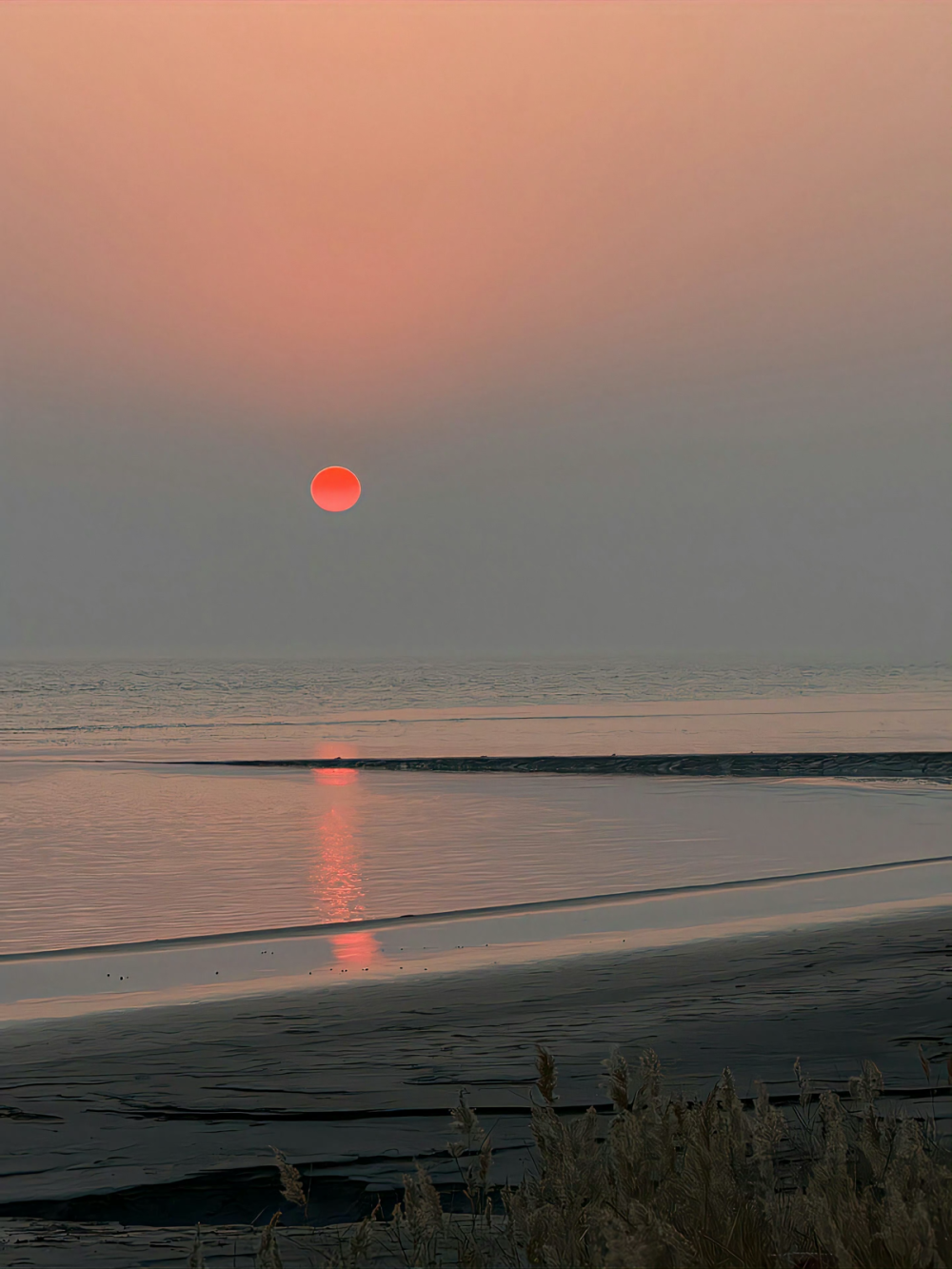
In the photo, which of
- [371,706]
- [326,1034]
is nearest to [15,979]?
[326,1034]

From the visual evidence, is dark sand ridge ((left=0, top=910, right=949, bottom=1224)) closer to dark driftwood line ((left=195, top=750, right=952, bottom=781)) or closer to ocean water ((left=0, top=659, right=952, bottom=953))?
ocean water ((left=0, top=659, right=952, bottom=953))

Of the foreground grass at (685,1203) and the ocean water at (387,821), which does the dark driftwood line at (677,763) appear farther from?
the foreground grass at (685,1203)

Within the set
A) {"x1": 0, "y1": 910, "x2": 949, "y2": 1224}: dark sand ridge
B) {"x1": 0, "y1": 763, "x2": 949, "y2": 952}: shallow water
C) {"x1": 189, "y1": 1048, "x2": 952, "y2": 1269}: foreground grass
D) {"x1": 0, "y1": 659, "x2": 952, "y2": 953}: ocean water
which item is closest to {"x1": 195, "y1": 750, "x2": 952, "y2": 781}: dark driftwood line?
{"x1": 0, "y1": 659, "x2": 952, "y2": 953}: ocean water

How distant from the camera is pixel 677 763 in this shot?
31891mm

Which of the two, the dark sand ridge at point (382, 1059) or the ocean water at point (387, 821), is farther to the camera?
the ocean water at point (387, 821)

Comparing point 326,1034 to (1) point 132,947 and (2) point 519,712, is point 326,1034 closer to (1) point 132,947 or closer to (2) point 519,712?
(1) point 132,947

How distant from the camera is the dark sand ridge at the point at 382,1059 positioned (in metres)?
5.70

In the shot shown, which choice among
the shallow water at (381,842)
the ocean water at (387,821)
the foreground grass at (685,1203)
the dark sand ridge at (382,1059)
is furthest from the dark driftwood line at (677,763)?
the foreground grass at (685,1203)

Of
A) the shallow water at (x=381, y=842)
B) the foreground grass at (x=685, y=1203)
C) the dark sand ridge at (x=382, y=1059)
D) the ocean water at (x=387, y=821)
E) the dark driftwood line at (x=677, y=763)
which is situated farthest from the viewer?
the dark driftwood line at (x=677, y=763)

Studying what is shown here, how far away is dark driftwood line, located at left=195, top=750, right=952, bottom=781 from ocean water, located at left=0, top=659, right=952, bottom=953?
1695mm

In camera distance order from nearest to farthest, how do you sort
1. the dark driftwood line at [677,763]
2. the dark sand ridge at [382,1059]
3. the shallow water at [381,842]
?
the dark sand ridge at [382,1059]
the shallow water at [381,842]
the dark driftwood line at [677,763]

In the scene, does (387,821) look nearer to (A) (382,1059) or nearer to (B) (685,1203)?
(A) (382,1059)

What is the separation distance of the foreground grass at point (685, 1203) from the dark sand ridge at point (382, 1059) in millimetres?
1534

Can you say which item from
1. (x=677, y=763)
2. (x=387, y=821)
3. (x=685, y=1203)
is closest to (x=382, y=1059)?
(x=685, y=1203)
